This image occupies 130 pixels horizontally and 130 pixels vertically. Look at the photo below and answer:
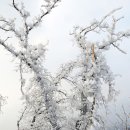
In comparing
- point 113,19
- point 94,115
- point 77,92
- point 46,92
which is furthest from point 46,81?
point 113,19

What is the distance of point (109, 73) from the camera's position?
17672 millimetres

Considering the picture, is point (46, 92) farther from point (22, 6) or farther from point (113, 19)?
point (113, 19)

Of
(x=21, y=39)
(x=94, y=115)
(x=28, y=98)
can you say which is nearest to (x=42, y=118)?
(x=28, y=98)

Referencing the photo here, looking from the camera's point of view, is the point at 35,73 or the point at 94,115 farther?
the point at 94,115

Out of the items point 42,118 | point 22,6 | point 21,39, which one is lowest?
point 42,118

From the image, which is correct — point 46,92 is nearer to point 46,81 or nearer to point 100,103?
point 46,81

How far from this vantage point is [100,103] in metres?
17.2

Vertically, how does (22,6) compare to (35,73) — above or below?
above

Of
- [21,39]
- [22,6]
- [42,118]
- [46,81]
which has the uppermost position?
[22,6]

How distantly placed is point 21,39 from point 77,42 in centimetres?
304

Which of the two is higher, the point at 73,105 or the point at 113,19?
the point at 113,19

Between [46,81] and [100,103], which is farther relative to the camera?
[100,103]

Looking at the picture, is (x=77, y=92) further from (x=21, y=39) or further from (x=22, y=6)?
(x=22, y=6)

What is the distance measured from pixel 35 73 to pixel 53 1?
10.5ft
